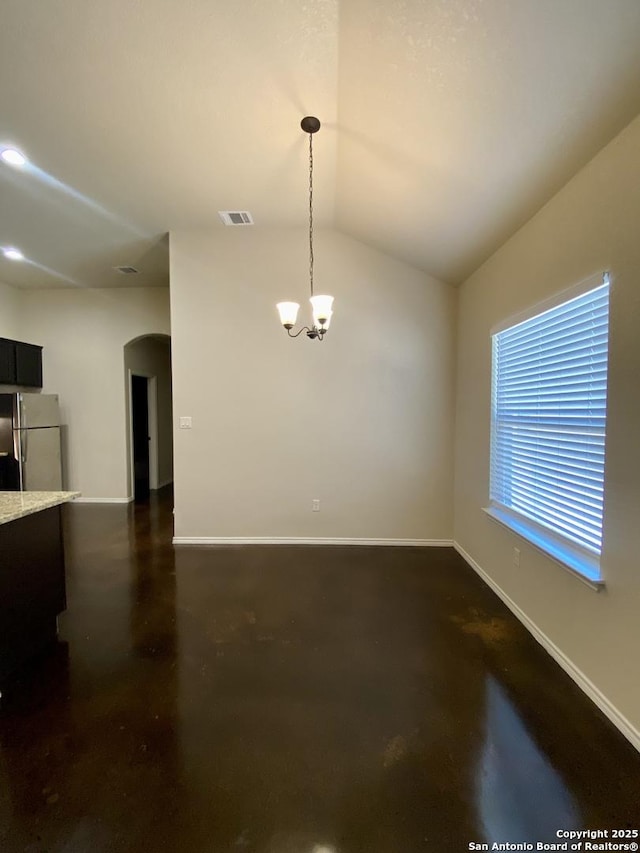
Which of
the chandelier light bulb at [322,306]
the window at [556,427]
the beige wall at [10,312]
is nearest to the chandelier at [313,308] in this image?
the chandelier light bulb at [322,306]

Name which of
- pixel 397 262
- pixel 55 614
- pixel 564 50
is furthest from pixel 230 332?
pixel 564 50

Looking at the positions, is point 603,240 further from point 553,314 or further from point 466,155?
point 466,155

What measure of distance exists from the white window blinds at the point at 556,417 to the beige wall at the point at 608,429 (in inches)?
4.6

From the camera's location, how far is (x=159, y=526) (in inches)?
184

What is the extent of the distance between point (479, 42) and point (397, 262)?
221 cm

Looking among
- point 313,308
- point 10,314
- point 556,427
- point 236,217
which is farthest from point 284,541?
point 10,314

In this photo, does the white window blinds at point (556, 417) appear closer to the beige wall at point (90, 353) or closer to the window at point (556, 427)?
the window at point (556, 427)

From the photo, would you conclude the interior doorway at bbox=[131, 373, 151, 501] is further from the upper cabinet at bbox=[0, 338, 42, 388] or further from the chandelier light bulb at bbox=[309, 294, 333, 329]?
the chandelier light bulb at bbox=[309, 294, 333, 329]

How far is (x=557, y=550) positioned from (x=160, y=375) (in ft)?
21.9

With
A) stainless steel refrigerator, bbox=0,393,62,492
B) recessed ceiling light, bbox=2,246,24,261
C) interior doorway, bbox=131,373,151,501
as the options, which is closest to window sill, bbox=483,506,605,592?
interior doorway, bbox=131,373,151,501

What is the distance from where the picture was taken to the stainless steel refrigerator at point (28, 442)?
4.75 m

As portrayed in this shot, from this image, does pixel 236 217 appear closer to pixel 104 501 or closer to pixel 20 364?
pixel 20 364

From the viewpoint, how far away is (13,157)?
2771 mm

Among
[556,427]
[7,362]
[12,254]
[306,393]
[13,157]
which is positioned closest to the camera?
[556,427]
